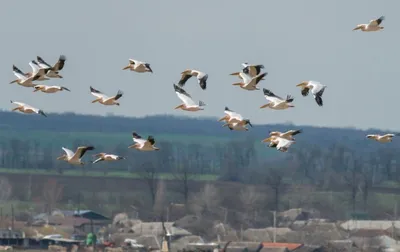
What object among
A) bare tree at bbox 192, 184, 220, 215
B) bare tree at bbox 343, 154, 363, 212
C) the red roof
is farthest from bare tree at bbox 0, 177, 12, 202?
the red roof

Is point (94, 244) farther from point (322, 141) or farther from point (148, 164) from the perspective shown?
point (322, 141)

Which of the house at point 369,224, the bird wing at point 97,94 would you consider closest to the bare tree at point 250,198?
the house at point 369,224

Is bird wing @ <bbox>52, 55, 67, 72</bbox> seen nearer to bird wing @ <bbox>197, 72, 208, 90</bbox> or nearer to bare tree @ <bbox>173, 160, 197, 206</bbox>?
bird wing @ <bbox>197, 72, 208, 90</bbox>

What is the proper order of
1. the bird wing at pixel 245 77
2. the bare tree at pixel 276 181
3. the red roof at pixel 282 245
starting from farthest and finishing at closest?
the bare tree at pixel 276 181 → the red roof at pixel 282 245 → the bird wing at pixel 245 77

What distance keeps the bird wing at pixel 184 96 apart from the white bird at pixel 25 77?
2.93m

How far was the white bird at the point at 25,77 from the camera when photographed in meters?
44.6

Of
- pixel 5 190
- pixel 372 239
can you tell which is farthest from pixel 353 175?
pixel 372 239

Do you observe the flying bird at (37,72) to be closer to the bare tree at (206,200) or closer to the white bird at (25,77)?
the white bird at (25,77)

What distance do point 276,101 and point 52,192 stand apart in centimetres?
6965

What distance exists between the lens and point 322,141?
155m

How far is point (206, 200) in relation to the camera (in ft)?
346

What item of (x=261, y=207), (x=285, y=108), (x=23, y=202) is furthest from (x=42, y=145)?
(x=285, y=108)

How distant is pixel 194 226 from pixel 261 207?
10519mm

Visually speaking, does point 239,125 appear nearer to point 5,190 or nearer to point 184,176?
point 5,190
